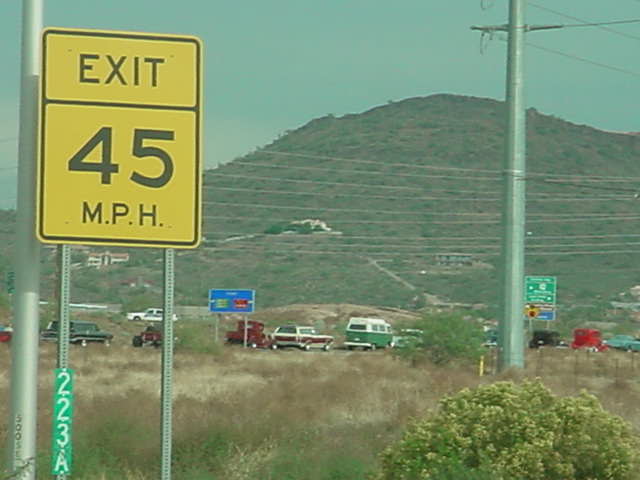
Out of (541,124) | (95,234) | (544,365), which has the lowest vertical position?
(544,365)

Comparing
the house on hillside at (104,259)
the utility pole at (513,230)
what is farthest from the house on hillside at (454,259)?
the utility pole at (513,230)

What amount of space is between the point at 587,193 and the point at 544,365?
102m

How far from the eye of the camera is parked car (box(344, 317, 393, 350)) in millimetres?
80750

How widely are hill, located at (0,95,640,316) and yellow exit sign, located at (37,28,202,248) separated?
103m

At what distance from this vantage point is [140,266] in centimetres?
14525

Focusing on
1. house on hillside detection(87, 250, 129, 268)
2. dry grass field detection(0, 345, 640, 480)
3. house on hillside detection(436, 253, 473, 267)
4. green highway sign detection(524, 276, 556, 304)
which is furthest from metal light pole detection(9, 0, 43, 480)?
house on hillside detection(87, 250, 129, 268)

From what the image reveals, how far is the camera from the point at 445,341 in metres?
57.2

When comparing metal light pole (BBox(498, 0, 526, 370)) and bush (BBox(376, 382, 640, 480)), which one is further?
metal light pole (BBox(498, 0, 526, 370))

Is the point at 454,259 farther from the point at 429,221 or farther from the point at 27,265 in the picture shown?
the point at 27,265

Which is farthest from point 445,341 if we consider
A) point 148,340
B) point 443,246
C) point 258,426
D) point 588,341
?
point 443,246

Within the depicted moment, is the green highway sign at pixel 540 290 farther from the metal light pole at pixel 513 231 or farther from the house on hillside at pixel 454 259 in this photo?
the house on hillside at pixel 454 259

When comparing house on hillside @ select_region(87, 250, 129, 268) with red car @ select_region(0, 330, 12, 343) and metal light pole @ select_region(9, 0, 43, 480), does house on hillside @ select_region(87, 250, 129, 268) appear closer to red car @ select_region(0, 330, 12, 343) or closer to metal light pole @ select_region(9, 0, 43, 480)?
red car @ select_region(0, 330, 12, 343)

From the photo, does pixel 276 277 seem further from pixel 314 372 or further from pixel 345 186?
pixel 314 372

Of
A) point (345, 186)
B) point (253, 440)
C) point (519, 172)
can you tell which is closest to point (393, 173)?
point (345, 186)
